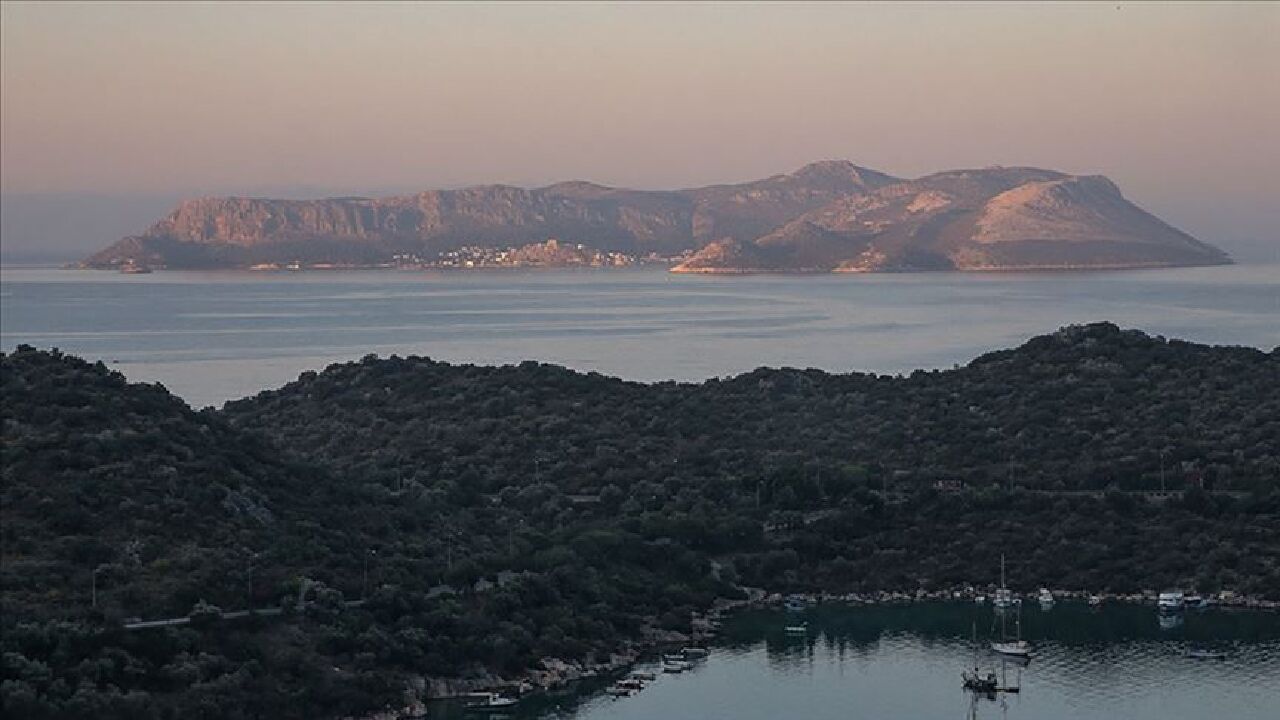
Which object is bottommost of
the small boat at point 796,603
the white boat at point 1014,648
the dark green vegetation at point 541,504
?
the small boat at point 796,603

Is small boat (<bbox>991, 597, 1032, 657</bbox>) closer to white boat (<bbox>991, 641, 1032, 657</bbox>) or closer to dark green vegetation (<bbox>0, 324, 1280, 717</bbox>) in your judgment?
white boat (<bbox>991, 641, 1032, 657</bbox>)

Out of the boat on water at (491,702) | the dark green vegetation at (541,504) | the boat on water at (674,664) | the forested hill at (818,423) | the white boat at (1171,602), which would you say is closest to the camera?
the dark green vegetation at (541,504)

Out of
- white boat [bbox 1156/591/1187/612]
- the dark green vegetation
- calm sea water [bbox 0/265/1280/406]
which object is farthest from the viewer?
calm sea water [bbox 0/265/1280/406]

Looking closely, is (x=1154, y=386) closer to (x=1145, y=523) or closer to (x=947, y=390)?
(x=947, y=390)

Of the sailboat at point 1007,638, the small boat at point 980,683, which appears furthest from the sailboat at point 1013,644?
the small boat at point 980,683

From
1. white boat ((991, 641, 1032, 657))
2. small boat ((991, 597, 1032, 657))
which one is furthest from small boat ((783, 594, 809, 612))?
white boat ((991, 641, 1032, 657))

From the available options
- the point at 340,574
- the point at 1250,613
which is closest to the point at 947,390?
the point at 1250,613

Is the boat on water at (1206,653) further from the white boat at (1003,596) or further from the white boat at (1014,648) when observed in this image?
the white boat at (1003,596)
